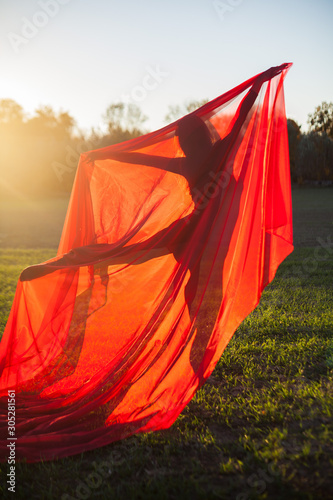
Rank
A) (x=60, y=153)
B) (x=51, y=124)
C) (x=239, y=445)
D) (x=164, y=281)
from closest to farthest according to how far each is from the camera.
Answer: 1. (x=239, y=445)
2. (x=164, y=281)
3. (x=60, y=153)
4. (x=51, y=124)

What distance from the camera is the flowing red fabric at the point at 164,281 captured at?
2896 mm

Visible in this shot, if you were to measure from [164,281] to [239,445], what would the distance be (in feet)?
4.53

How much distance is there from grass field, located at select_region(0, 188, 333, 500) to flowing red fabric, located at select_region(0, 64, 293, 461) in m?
0.28

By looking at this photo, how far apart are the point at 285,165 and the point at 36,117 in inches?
2073

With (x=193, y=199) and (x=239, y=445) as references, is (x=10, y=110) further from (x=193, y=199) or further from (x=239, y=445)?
(x=239, y=445)

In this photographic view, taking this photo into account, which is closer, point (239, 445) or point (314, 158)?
point (239, 445)

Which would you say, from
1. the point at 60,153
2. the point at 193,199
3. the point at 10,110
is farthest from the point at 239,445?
the point at 10,110

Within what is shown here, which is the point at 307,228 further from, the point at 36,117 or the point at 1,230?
the point at 36,117

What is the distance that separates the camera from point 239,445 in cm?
244

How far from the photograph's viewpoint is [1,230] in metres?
17.3

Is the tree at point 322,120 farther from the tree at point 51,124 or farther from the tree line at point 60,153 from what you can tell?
the tree at point 51,124

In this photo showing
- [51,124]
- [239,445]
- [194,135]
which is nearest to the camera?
[239,445]

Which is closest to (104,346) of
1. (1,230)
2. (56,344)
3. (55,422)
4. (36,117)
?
(56,344)

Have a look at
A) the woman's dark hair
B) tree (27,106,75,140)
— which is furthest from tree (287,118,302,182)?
the woman's dark hair
